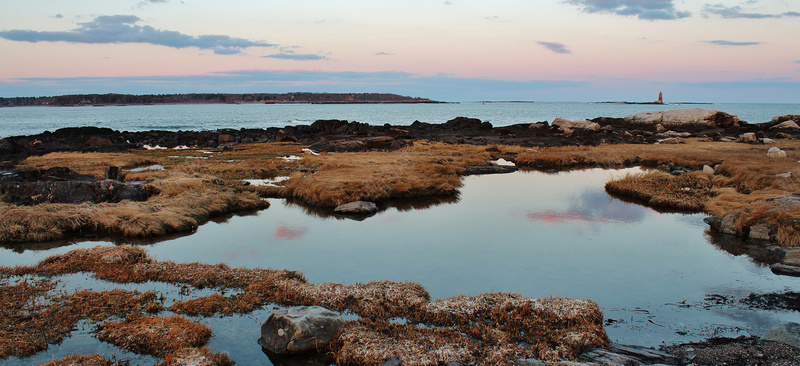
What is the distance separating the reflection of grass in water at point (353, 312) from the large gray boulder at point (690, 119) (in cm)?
6966

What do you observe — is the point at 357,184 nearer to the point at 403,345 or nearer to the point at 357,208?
the point at 357,208

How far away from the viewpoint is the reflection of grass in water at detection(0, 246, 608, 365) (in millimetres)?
8641

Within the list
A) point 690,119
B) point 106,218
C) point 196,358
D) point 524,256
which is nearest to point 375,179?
point 524,256

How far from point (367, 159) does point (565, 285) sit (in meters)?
24.0

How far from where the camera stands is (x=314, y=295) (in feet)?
36.4

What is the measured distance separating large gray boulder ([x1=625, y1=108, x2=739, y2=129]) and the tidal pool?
56.3m

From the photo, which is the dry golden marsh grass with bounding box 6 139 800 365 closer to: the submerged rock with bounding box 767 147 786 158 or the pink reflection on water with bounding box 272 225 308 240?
the pink reflection on water with bounding box 272 225 308 240

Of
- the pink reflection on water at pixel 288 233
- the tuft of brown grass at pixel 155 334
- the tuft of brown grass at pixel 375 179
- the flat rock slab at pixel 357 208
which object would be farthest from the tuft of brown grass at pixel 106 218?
the tuft of brown grass at pixel 155 334

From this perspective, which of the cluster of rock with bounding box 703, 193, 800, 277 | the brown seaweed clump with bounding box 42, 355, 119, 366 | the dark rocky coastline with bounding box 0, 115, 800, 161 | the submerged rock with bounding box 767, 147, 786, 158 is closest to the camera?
the brown seaweed clump with bounding box 42, 355, 119, 366

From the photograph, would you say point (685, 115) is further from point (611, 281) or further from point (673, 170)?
point (611, 281)

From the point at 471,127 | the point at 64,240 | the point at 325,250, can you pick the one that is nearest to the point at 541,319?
the point at 325,250

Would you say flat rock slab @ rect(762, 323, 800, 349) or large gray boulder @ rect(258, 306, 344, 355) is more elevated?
flat rock slab @ rect(762, 323, 800, 349)

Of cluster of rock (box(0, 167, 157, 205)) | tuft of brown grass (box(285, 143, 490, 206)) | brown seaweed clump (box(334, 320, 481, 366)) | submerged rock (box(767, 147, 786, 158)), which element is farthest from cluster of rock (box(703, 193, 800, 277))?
cluster of rock (box(0, 167, 157, 205))

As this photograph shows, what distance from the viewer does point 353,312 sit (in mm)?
10461
